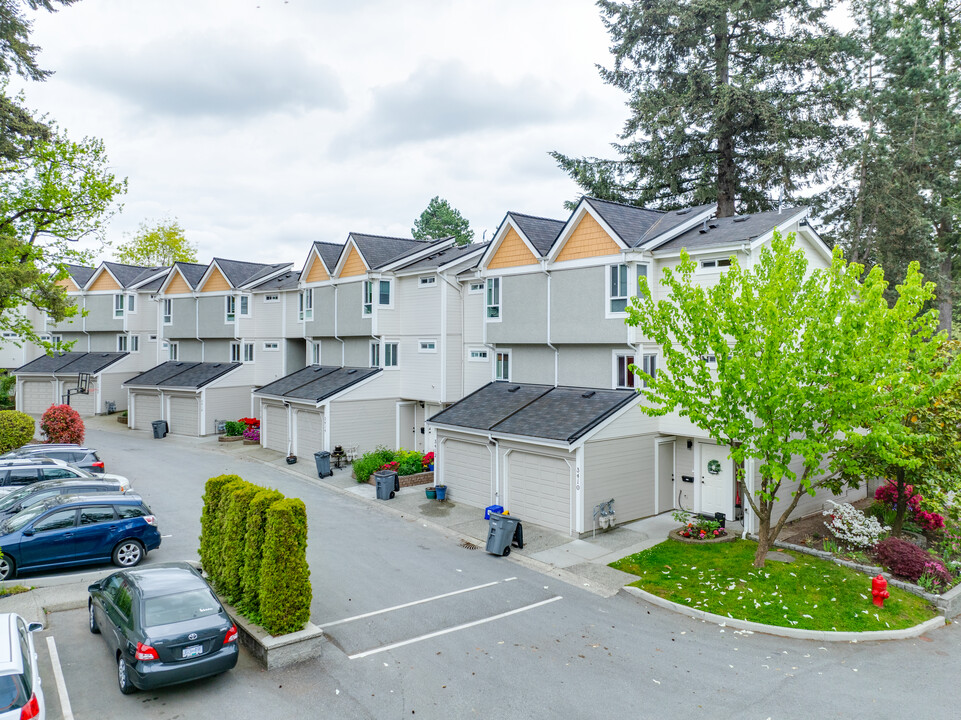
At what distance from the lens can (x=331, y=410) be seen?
28.1 m

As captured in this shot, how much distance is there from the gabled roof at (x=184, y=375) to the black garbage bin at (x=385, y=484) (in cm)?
1803

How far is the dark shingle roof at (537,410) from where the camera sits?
19.4 metres

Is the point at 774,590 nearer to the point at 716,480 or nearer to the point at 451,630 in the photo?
the point at 716,480

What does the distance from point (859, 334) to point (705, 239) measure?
834 cm

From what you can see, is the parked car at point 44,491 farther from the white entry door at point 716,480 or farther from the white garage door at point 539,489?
the white entry door at point 716,480

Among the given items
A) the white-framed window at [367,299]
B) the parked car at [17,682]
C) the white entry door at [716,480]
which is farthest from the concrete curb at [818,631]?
the white-framed window at [367,299]

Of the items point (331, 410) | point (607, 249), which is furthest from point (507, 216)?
point (331, 410)

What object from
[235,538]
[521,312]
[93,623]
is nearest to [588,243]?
[521,312]

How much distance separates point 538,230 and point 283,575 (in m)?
17.8

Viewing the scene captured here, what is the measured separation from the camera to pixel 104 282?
4612 centimetres

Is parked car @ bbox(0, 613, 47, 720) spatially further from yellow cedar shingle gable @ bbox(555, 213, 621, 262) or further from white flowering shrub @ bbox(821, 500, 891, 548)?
yellow cedar shingle gable @ bbox(555, 213, 621, 262)

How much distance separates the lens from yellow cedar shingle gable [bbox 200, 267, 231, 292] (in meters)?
38.9

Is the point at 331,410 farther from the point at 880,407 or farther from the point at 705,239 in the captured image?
the point at 880,407

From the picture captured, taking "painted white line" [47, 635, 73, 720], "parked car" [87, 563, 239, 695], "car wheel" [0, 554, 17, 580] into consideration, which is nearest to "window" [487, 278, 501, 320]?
"parked car" [87, 563, 239, 695]
